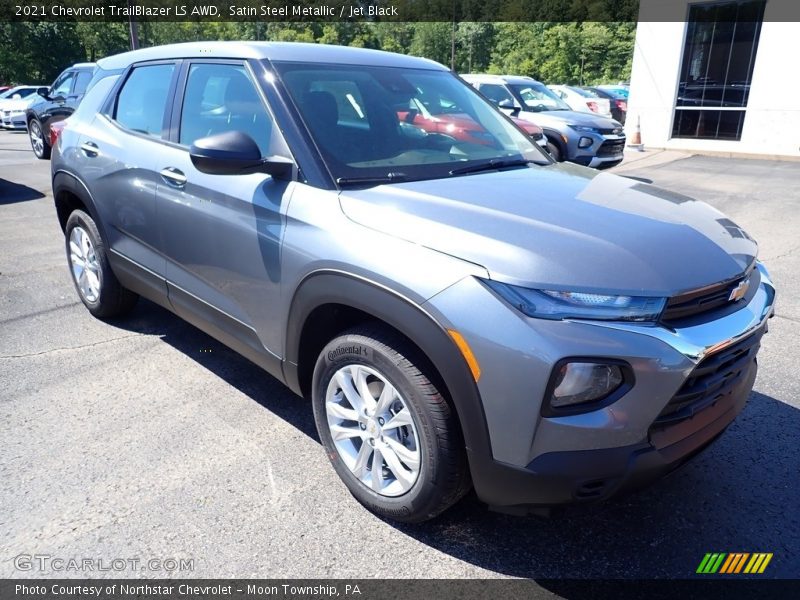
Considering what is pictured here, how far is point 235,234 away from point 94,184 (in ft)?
5.62

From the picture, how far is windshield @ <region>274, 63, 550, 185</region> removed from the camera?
270cm

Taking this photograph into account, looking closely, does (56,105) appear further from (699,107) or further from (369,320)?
(699,107)

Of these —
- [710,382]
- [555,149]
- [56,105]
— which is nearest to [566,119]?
[555,149]

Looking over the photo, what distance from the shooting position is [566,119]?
10734 mm

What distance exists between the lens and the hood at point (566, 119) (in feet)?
34.9

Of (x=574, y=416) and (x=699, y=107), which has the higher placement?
(x=699, y=107)

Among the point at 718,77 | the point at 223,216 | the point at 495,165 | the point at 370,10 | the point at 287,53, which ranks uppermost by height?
the point at 370,10

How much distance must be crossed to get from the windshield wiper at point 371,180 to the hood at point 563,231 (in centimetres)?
7

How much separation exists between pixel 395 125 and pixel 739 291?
1701 mm

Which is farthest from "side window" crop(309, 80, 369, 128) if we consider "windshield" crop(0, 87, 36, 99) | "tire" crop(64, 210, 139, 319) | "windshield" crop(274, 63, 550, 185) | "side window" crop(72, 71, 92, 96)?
"windshield" crop(0, 87, 36, 99)

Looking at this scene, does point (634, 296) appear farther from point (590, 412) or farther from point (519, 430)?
point (519, 430)

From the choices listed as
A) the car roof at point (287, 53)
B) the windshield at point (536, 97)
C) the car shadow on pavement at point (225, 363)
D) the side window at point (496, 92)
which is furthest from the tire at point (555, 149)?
the car shadow on pavement at point (225, 363)

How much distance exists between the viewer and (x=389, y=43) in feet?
253

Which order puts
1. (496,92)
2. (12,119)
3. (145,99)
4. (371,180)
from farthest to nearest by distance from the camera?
(12,119)
(496,92)
(145,99)
(371,180)
